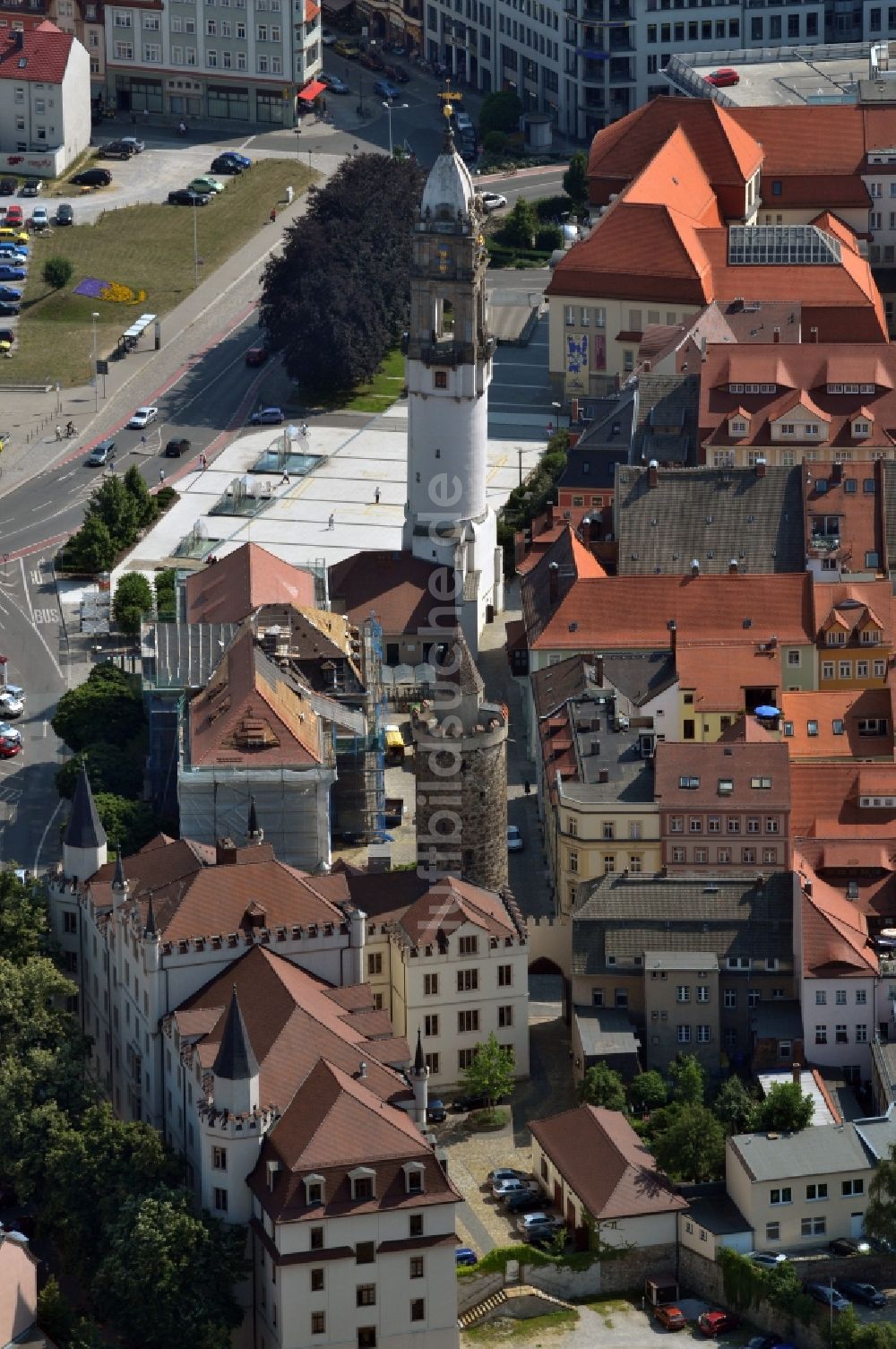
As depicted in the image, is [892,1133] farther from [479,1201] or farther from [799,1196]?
[479,1201]

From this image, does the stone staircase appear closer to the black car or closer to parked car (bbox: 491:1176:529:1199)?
the black car

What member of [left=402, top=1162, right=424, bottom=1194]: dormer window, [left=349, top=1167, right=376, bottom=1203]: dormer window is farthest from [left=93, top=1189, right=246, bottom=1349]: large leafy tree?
[left=402, top=1162, right=424, bottom=1194]: dormer window

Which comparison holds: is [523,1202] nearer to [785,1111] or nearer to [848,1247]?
[785,1111]

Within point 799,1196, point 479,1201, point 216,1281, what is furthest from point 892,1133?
point 216,1281

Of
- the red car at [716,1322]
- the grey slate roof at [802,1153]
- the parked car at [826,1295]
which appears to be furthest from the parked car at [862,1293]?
the grey slate roof at [802,1153]

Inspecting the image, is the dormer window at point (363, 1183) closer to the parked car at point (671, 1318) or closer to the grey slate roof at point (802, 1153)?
the parked car at point (671, 1318)

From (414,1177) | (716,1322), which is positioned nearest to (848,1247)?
(716,1322)
